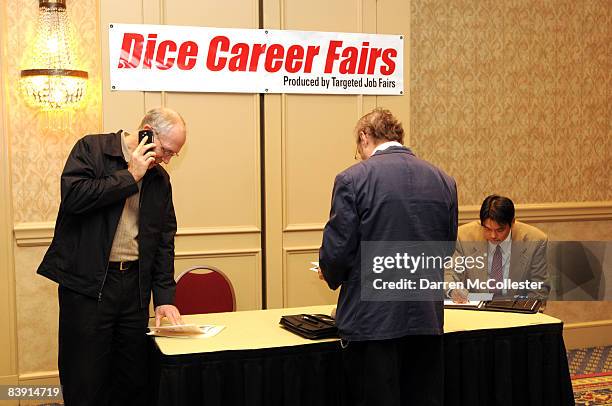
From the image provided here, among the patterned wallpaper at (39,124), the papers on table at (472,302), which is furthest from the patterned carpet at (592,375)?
the patterned wallpaper at (39,124)

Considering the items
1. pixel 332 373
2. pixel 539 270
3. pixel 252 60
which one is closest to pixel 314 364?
pixel 332 373

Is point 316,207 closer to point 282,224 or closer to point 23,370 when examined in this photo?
point 282,224

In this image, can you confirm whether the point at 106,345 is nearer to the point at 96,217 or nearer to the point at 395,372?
the point at 96,217

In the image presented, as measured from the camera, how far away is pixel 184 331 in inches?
120

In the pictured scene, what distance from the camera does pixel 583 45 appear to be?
18.7 feet

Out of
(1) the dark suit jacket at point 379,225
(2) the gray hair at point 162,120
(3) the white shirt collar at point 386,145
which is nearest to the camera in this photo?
(1) the dark suit jacket at point 379,225

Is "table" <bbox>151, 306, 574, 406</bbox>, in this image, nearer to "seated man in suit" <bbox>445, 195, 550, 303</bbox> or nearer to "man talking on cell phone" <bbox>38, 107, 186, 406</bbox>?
"man talking on cell phone" <bbox>38, 107, 186, 406</bbox>

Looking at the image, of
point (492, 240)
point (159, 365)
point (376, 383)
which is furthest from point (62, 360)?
point (492, 240)

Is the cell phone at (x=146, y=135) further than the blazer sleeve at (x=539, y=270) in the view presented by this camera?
No

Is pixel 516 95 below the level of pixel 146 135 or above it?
above

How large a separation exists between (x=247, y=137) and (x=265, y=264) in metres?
0.84

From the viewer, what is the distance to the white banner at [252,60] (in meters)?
4.17

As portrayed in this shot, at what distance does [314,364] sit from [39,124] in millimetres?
2493

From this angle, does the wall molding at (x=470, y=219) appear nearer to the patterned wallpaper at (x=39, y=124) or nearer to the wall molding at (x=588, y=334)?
the patterned wallpaper at (x=39, y=124)
